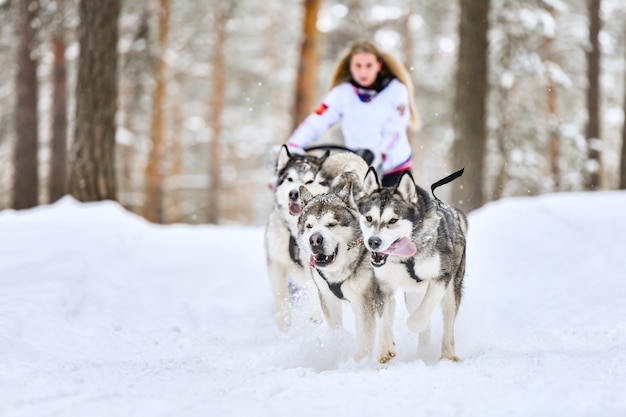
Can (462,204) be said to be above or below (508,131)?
below

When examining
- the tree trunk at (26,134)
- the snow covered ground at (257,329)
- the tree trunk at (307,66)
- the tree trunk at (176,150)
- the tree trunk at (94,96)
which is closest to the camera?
the snow covered ground at (257,329)

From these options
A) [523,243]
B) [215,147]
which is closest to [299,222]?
[523,243]

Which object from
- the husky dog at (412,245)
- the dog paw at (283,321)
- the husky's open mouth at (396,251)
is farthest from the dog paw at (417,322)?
the dog paw at (283,321)

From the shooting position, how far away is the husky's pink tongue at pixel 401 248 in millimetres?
3836

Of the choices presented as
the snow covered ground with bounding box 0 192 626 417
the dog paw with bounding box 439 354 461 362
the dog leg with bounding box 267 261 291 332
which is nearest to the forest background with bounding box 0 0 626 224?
the dog leg with bounding box 267 261 291 332

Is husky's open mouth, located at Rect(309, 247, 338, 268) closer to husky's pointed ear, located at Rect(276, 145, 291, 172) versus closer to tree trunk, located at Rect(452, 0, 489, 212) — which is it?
husky's pointed ear, located at Rect(276, 145, 291, 172)

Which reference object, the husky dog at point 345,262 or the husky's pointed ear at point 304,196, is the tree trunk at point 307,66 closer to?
the husky's pointed ear at point 304,196

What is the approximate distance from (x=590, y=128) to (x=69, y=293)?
1333cm

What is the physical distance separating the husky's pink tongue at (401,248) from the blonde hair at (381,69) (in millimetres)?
2288

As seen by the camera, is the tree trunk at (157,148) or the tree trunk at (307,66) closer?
the tree trunk at (307,66)

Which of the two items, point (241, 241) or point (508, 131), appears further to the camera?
point (508, 131)

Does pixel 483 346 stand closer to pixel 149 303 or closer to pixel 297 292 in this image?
pixel 297 292

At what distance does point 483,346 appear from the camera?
4438mm

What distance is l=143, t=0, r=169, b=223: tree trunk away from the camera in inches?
709
